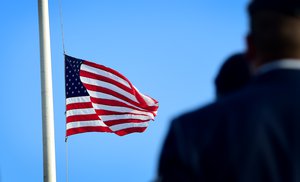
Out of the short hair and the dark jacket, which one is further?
the short hair

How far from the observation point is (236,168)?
1888mm

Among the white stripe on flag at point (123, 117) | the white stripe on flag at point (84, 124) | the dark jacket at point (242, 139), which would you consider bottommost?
the dark jacket at point (242, 139)

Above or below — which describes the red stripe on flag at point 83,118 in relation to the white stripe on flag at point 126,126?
above

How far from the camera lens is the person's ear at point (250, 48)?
208 centimetres

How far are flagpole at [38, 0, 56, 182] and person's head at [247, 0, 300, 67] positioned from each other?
863 cm

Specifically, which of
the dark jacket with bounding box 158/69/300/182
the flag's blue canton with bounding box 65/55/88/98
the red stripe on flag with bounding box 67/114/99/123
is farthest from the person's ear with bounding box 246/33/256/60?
the flag's blue canton with bounding box 65/55/88/98

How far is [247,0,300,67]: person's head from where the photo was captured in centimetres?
199

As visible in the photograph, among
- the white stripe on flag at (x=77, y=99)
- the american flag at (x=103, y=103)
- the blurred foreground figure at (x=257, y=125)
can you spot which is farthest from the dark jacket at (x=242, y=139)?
the white stripe on flag at (x=77, y=99)

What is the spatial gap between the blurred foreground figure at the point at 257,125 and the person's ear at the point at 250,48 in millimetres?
14

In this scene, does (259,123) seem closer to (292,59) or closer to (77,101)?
(292,59)

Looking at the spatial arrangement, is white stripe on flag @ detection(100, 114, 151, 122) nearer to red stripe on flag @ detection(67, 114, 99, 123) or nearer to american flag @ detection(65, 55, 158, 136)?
american flag @ detection(65, 55, 158, 136)

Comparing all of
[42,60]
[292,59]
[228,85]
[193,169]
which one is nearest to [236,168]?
[193,169]

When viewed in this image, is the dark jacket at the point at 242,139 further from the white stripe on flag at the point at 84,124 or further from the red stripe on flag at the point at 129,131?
the red stripe on flag at the point at 129,131

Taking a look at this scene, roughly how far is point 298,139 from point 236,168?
9.5 inches
